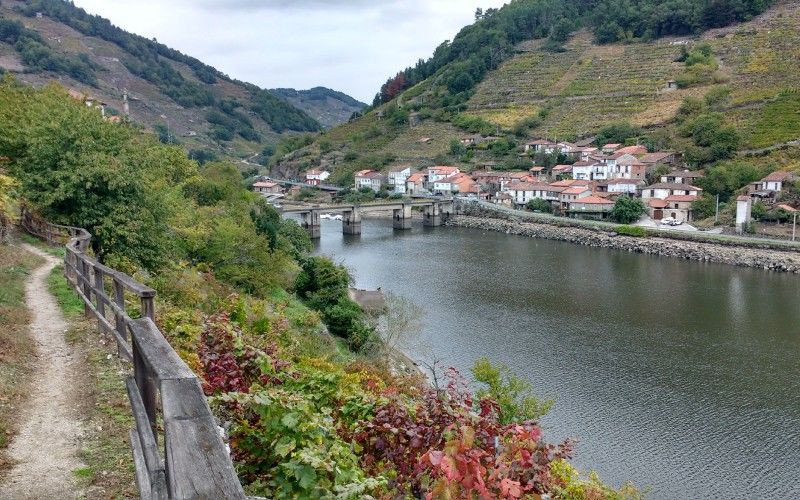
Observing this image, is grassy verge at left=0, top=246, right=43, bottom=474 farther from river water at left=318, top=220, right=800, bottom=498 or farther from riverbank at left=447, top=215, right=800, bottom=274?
riverbank at left=447, top=215, right=800, bottom=274

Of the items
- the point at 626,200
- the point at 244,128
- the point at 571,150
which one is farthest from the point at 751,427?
the point at 244,128

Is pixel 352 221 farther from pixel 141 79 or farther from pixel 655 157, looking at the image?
pixel 141 79

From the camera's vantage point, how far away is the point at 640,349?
1939cm

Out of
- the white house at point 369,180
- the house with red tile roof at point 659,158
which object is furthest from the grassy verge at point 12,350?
the white house at point 369,180

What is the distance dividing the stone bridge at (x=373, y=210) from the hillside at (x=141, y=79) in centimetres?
5673

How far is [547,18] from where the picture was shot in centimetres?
9019

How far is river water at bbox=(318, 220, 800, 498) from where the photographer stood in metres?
13.0

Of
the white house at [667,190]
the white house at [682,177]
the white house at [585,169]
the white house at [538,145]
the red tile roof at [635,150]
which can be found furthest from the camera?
the white house at [538,145]

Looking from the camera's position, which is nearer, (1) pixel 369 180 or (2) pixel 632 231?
(2) pixel 632 231

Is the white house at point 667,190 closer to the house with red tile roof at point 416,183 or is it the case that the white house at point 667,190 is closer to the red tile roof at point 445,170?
the red tile roof at point 445,170

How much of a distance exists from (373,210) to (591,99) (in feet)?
98.3

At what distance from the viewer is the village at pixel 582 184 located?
41.6 meters

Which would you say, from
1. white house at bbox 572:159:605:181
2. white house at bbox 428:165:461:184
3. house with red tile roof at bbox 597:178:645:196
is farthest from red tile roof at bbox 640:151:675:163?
white house at bbox 428:165:461:184

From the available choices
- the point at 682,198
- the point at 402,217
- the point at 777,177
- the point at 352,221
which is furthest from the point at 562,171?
the point at 352,221
